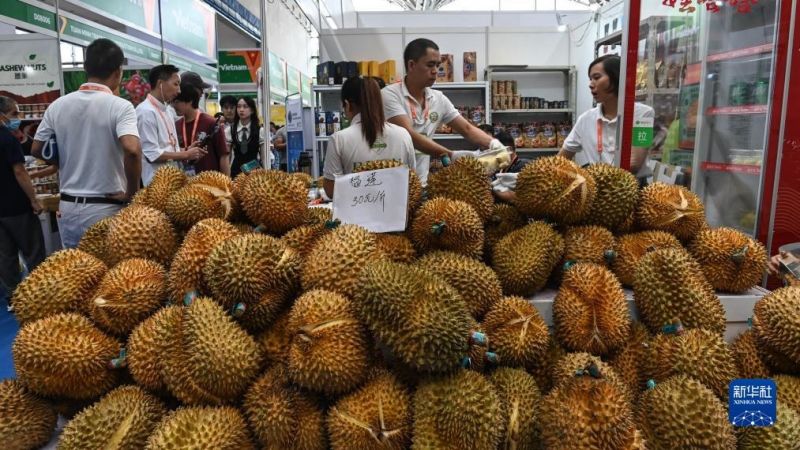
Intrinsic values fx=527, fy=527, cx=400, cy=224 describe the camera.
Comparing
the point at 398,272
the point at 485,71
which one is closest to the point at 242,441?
the point at 398,272

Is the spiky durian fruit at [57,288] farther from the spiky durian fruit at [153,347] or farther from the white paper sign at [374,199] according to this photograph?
the white paper sign at [374,199]

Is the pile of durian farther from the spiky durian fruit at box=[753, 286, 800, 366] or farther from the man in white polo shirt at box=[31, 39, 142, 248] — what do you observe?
the man in white polo shirt at box=[31, 39, 142, 248]

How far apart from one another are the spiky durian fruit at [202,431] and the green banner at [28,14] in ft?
14.6

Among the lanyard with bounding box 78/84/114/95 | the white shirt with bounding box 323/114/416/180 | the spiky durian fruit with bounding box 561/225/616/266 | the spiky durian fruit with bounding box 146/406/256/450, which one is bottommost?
the spiky durian fruit with bounding box 146/406/256/450

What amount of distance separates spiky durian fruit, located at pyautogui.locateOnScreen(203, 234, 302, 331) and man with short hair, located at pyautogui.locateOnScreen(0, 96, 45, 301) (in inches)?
161

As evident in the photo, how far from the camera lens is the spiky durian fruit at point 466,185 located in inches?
63.8

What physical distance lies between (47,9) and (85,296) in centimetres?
448

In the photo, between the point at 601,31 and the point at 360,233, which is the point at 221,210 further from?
the point at 601,31

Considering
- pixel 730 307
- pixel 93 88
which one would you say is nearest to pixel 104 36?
pixel 93 88

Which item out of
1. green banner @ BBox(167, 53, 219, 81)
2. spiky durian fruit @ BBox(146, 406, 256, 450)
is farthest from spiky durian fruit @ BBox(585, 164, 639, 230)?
green banner @ BBox(167, 53, 219, 81)

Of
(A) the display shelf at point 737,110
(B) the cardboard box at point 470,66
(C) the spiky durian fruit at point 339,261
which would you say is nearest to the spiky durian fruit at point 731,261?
(C) the spiky durian fruit at point 339,261

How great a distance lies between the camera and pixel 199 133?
5.24 metres

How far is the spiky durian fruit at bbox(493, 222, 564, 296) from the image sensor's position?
1.45m

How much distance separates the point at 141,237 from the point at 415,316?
0.90 meters
